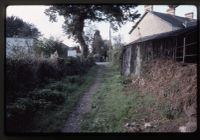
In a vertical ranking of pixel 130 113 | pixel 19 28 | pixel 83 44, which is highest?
pixel 19 28

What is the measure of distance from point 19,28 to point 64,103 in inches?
29.4

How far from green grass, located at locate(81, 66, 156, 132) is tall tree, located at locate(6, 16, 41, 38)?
0.75 meters

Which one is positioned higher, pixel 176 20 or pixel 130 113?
pixel 176 20

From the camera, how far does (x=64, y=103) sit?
3033 millimetres

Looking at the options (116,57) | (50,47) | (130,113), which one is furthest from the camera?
(116,57)

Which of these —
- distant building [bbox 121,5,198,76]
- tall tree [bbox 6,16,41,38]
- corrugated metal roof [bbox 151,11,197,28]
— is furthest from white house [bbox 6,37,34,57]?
corrugated metal roof [bbox 151,11,197,28]

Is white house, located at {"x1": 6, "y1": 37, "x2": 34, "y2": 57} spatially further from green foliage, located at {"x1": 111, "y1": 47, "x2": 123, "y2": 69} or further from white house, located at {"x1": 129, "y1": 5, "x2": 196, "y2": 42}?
white house, located at {"x1": 129, "y1": 5, "x2": 196, "y2": 42}

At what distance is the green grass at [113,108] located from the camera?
295 centimetres

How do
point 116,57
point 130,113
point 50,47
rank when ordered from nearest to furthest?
1. point 130,113
2. point 50,47
3. point 116,57

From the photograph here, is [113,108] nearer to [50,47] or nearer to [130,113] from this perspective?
[130,113]

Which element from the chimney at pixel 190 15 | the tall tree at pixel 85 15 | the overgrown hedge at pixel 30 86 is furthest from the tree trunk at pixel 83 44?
the chimney at pixel 190 15

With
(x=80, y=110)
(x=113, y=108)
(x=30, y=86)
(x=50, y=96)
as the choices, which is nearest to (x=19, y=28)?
(x=30, y=86)

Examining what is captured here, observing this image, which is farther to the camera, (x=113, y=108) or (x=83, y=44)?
(x=83, y=44)

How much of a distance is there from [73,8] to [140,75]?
825 millimetres
